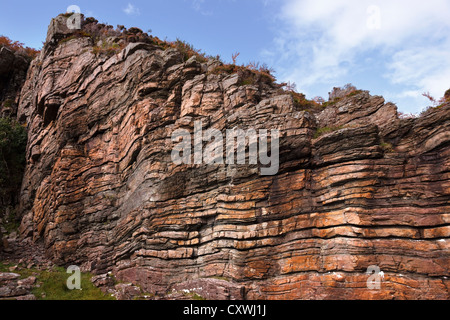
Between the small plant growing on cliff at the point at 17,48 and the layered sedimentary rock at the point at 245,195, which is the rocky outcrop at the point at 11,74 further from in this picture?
the layered sedimentary rock at the point at 245,195

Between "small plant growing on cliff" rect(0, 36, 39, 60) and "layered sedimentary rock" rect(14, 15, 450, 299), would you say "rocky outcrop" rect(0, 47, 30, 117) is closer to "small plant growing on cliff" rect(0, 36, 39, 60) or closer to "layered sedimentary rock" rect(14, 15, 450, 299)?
"small plant growing on cliff" rect(0, 36, 39, 60)

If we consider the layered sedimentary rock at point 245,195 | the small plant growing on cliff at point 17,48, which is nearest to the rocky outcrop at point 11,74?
the small plant growing on cliff at point 17,48

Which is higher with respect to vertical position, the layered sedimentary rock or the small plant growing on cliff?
the small plant growing on cliff

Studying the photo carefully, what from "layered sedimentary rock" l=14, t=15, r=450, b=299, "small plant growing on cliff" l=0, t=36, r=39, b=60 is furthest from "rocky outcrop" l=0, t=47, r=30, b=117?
"layered sedimentary rock" l=14, t=15, r=450, b=299

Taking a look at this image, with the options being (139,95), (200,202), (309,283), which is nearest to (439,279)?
A: (309,283)

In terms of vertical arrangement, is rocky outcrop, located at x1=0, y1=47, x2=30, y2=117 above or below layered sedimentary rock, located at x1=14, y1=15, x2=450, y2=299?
above

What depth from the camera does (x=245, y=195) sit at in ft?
46.9

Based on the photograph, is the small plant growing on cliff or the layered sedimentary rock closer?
the layered sedimentary rock

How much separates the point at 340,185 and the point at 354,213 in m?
1.25

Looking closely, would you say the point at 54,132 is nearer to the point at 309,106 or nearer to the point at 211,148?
the point at 211,148

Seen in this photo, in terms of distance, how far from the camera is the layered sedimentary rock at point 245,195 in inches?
446

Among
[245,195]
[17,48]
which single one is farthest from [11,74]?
[245,195]

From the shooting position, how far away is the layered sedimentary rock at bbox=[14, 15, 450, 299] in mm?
11320

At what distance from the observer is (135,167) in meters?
18.6
